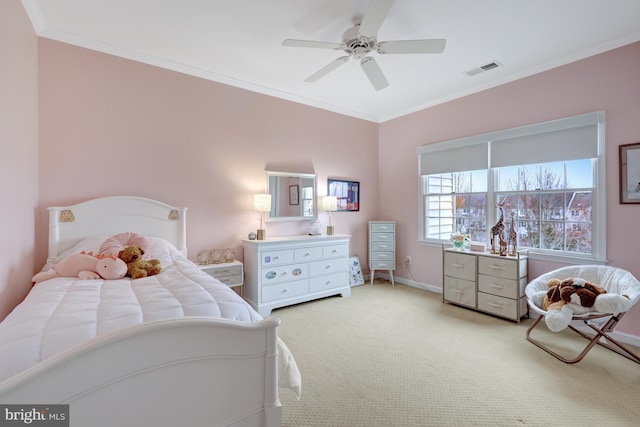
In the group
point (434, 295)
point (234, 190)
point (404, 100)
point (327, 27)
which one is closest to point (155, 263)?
point (234, 190)

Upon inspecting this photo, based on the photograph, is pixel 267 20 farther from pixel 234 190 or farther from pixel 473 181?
pixel 473 181

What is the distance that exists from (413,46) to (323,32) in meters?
0.81

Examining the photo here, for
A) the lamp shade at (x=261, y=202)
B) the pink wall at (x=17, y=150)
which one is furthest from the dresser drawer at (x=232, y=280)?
the pink wall at (x=17, y=150)

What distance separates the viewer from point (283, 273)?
340cm

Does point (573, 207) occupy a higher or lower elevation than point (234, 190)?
lower

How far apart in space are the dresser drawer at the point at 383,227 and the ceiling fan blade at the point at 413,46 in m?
2.63

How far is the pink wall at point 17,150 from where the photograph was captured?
179 cm

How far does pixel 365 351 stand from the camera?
2.42 metres

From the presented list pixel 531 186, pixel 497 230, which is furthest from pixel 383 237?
pixel 531 186

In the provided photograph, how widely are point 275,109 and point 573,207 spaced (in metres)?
3.53

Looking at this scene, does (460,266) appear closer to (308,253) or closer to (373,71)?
(308,253)

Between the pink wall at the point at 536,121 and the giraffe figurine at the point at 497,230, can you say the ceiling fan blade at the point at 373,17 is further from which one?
the giraffe figurine at the point at 497,230

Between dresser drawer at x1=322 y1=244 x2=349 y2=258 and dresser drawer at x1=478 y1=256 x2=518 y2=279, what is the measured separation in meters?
1.63

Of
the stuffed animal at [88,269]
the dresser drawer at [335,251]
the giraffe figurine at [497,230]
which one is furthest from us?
the dresser drawer at [335,251]
